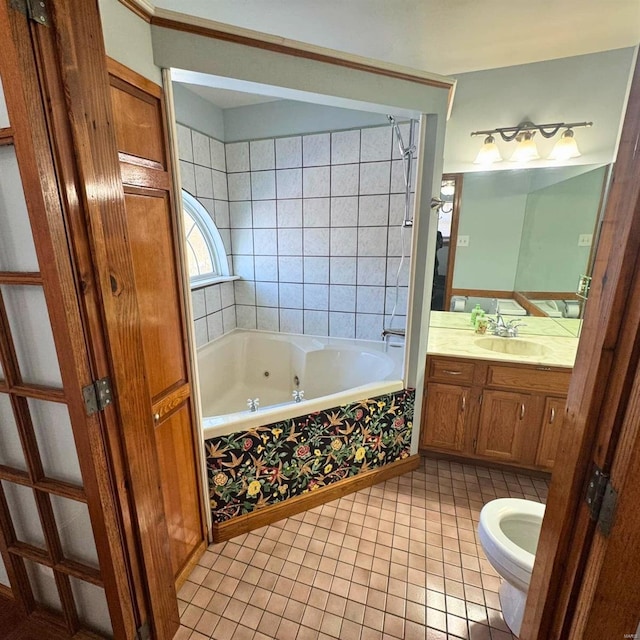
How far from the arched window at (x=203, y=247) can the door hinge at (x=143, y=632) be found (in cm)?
194

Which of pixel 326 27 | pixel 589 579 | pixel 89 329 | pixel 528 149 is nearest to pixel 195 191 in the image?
pixel 326 27

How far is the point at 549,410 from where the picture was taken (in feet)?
6.41

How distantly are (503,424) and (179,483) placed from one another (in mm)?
1822

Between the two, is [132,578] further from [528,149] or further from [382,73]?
[528,149]

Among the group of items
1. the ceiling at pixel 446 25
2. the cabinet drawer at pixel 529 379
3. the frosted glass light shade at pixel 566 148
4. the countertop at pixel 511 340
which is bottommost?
the cabinet drawer at pixel 529 379

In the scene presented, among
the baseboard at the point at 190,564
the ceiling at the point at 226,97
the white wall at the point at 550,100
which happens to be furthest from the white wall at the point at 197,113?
the baseboard at the point at 190,564

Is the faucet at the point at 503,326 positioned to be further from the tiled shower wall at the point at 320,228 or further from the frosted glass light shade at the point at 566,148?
the frosted glass light shade at the point at 566,148

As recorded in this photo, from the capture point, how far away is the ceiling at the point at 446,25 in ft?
4.89

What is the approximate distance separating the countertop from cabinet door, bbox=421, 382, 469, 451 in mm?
238

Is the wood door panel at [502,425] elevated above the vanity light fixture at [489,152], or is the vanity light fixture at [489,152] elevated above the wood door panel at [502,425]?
the vanity light fixture at [489,152]

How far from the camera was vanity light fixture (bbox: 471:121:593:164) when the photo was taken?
2027 mm

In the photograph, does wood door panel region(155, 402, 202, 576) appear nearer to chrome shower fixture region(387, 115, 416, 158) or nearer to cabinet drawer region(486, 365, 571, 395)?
cabinet drawer region(486, 365, 571, 395)

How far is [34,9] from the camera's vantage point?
2.20 feet

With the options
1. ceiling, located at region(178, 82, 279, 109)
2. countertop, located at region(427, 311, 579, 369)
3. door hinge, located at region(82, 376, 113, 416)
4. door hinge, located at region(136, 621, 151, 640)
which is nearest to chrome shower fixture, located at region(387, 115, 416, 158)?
ceiling, located at region(178, 82, 279, 109)
